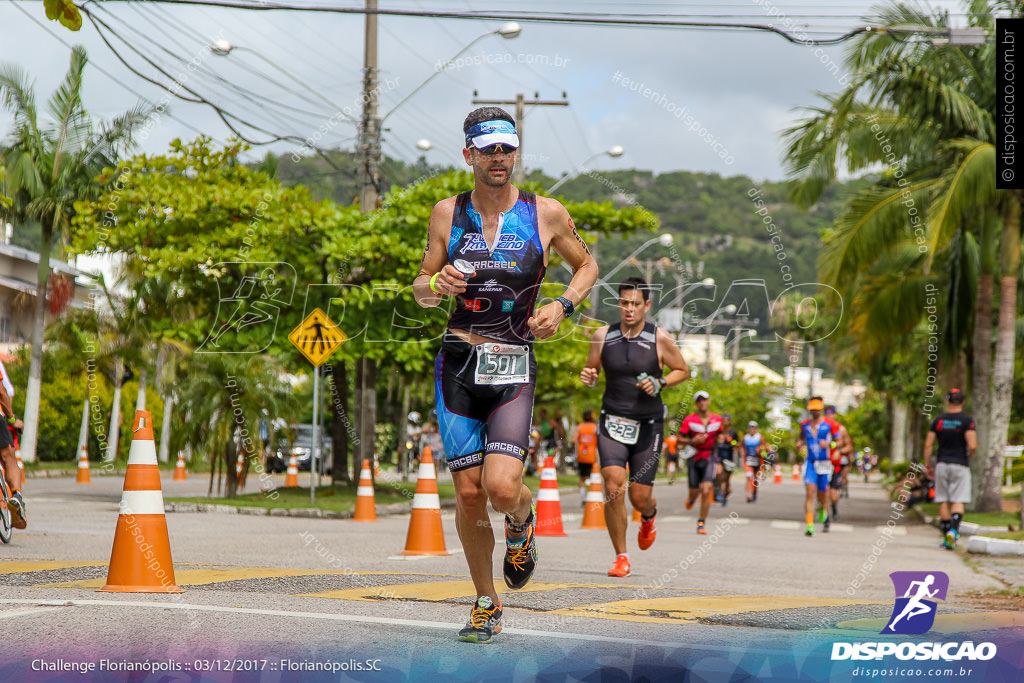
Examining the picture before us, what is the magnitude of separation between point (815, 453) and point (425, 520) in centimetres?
854

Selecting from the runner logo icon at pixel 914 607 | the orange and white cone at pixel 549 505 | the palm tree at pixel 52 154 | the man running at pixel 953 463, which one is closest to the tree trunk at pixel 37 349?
the palm tree at pixel 52 154

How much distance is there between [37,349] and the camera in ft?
98.3

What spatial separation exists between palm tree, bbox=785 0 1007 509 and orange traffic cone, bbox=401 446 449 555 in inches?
447

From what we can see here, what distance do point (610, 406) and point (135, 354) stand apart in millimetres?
28435

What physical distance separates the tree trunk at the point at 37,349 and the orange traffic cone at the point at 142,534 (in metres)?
23.9

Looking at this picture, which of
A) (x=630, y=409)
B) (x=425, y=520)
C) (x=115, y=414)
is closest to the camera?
(x=630, y=409)

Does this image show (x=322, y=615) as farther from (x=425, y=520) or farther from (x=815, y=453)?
(x=815, y=453)

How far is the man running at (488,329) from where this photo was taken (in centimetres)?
509

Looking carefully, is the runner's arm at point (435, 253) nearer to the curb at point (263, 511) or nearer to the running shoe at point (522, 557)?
the running shoe at point (522, 557)

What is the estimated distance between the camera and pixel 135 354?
34938mm

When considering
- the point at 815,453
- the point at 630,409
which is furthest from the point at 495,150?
the point at 815,453

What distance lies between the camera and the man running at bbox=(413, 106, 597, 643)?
5086 millimetres

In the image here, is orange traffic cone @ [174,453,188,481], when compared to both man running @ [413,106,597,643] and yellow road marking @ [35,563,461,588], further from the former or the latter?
man running @ [413,106,597,643]

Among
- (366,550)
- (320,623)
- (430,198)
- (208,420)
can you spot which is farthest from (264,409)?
(320,623)
